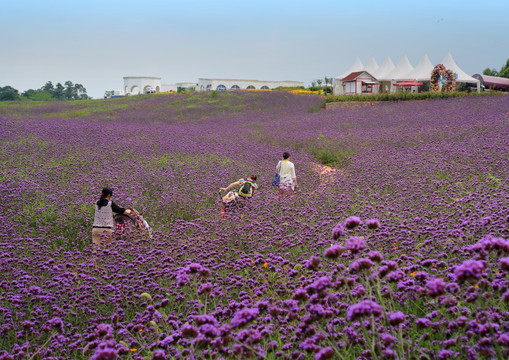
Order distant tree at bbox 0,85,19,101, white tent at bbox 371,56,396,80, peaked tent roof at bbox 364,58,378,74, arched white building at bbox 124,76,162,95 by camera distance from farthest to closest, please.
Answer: arched white building at bbox 124,76,162,95 → distant tree at bbox 0,85,19,101 → peaked tent roof at bbox 364,58,378,74 → white tent at bbox 371,56,396,80

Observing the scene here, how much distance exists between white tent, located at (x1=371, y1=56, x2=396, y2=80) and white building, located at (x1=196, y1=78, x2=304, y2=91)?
26525mm

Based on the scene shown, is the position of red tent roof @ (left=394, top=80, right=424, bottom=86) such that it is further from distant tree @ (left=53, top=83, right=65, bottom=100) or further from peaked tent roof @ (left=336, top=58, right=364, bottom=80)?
distant tree @ (left=53, top=83, right=65, bottom=100)

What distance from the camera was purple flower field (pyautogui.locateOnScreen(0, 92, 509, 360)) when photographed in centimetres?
238

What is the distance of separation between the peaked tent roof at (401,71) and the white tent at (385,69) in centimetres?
132

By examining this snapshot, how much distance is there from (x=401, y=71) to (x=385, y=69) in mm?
3175

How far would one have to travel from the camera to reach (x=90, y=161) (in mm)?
11734

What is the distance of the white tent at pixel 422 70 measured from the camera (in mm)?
37750

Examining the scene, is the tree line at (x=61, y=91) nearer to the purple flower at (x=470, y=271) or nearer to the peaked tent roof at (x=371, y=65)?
the peaked tent roof at (x=371, y=65)

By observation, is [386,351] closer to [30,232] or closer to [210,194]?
[30,232]

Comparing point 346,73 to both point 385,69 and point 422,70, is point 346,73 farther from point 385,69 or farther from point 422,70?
point 422,70

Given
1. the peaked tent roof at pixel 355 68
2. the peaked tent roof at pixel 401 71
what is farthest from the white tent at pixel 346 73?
the peaked tent roof at pixel 401 71

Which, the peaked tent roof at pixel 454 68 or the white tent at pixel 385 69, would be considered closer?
the peaked tent roof at pixel 454 68

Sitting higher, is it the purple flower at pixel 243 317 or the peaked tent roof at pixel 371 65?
the peaked tent roof at pixel 371 65

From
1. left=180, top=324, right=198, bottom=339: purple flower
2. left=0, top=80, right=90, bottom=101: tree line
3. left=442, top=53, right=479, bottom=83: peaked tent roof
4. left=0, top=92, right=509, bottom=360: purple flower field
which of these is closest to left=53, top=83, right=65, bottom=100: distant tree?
left=0, top=80, right=90, bottom=101: tree line
